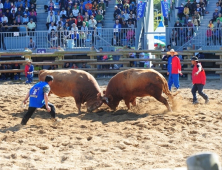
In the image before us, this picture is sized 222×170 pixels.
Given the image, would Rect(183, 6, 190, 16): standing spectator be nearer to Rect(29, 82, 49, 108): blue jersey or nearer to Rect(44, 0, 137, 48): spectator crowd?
Rect(44, 0, 137, 48): spectator crowd

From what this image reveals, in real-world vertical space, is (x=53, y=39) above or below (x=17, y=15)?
below

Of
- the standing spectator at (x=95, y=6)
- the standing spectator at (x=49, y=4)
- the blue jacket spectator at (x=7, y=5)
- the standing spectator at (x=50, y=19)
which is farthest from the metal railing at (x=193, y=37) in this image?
the blue jacket spectator at (x=7, y=5)

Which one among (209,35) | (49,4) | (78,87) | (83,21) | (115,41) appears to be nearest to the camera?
(78,87)

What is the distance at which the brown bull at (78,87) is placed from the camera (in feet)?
41.1

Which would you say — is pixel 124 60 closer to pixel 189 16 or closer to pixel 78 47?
pixel 78 47

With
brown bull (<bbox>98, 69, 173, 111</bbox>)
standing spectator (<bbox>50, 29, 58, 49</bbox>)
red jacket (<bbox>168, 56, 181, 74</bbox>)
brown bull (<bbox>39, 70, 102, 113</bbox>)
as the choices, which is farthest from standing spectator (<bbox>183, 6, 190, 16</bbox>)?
brown bull (<bbox>39, 70, 102, 113</bbox>)

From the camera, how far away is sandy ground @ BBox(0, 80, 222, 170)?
7.63 metres

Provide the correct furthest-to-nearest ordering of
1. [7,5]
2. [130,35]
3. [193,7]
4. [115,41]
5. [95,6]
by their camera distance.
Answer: [7,5] → [95,6] → [193,7] → [115,41] → [130,35]

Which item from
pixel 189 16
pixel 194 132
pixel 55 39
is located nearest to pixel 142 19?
pixel 189 16

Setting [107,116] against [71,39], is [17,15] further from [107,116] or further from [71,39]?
[107,116]

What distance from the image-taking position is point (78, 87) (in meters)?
12.6

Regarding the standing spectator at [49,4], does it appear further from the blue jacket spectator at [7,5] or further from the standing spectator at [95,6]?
the standing spectator at [95,6]

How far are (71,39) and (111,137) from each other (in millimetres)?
12254

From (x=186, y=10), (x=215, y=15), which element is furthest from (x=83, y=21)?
(x=215, y=15)
